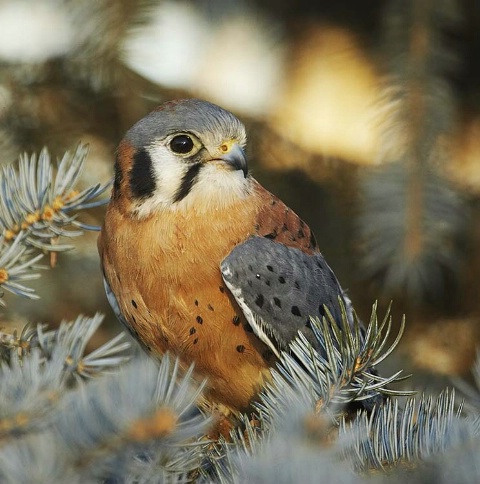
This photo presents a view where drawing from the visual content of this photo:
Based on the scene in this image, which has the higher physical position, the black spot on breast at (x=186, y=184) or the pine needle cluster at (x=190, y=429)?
the pine needle cluster at (x=190, y=429)

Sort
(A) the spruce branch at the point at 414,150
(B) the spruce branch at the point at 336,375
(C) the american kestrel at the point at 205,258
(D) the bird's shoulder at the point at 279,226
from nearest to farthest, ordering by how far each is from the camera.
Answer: (B) the spruce branch at the point at 336,375 → (C) the american kestrel at the point at 205,258 → (D) the bird's shoulder at the point at 279,226 → (A) the spruce branch at the point at 414,150

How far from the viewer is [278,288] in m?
3.21

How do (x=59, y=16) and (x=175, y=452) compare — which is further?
(x=59, y=16)

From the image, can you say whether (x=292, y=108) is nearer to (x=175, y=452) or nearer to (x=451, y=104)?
(x=451, y=104)

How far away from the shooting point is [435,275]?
13.9 ft

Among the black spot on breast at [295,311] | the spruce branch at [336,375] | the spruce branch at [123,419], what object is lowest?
the black spot on breast at [295,311]

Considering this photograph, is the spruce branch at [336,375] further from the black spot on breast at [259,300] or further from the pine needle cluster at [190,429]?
the black spot on breast at [259,300]

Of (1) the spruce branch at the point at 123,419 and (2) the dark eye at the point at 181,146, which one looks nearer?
(1) the spruce branch at the point at 123,419

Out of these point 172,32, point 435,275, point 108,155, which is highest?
point 172,32

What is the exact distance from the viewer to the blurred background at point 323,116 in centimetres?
388

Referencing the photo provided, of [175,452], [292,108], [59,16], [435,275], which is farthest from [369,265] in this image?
[175,452]

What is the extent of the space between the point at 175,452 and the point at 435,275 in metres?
2.87

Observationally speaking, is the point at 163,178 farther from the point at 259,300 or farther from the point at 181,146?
the point at 259,300

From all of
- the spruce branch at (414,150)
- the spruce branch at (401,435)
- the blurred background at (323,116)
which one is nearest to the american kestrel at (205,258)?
the spruce branch at (414,150)
